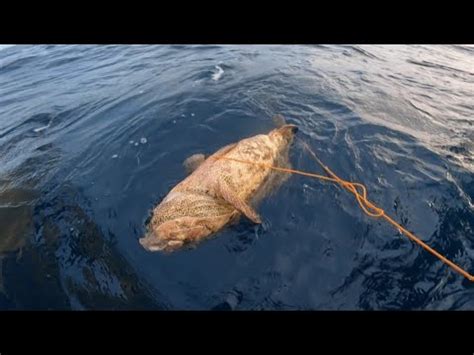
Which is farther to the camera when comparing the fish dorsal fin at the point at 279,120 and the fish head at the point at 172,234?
the fish dorsal fin at the point at 279,120

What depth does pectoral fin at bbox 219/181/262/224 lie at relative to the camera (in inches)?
206

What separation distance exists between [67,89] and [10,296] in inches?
371

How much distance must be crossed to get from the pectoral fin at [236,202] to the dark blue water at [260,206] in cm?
54

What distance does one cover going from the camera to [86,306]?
4891 millimetres

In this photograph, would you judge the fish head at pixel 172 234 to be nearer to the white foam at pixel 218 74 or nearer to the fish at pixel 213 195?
the fish at pixel 213 195

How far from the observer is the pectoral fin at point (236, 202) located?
5223 millimetres

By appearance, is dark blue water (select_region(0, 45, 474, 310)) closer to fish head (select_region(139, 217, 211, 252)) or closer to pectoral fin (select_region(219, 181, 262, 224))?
fish head (select_region(139, 217, 211, 252))

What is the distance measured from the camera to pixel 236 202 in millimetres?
5320

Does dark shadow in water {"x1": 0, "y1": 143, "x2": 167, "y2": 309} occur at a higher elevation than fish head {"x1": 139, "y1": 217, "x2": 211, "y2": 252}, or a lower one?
Result: lower

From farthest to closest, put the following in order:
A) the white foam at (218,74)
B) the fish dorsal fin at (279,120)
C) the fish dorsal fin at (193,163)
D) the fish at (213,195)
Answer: the white foam at (218,74) < the fish dorsal fin at (279,120) < the fish dorsal fin at (193,163) < the fish at (213,195)

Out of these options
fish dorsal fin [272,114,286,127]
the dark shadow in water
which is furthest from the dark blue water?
fish dorsal fin [272,114,286,127]

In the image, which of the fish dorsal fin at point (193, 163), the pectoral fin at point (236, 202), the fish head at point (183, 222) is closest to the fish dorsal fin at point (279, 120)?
the fish dorsal fin at point (193, 163)

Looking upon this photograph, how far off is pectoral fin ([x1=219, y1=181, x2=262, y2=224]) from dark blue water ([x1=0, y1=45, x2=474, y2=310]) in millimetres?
536

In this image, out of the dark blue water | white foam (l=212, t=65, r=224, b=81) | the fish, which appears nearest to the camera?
the dark blue water
